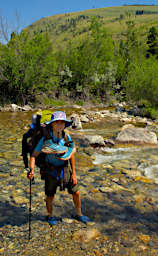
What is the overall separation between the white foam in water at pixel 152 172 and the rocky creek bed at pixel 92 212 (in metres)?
0.03

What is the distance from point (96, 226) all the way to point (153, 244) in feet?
3.26

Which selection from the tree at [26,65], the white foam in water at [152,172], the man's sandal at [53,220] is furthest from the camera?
the tree at [26,65]

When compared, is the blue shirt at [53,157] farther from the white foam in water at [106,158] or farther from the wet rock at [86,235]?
the white foam in water at [106,158]

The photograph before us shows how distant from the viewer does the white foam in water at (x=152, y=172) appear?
656 cm

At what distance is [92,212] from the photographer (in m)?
4.63

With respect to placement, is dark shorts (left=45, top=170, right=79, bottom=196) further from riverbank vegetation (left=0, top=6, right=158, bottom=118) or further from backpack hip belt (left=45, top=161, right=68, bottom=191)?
riverbank vegetation (left=0, top=6, right=158, bottom=118)

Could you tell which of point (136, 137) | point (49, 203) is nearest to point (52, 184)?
point (49, 203)

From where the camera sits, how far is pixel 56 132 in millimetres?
3660

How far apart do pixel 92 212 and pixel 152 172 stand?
3.06 m

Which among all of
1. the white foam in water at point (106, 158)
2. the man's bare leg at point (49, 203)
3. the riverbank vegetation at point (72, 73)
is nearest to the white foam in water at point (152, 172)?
the white foam in water at point (106, 158)

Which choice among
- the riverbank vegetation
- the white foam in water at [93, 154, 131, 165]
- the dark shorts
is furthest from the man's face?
the riverbank vegetation

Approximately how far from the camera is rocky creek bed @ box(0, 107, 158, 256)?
3582 mm

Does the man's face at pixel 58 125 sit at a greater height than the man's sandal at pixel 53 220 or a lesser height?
greater

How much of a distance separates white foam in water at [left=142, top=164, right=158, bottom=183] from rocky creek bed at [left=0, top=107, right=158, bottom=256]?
0.09ft
